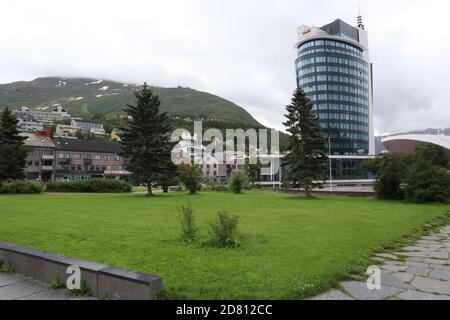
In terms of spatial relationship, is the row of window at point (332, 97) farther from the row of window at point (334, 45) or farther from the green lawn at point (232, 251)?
the green lawn at point (232, 251)

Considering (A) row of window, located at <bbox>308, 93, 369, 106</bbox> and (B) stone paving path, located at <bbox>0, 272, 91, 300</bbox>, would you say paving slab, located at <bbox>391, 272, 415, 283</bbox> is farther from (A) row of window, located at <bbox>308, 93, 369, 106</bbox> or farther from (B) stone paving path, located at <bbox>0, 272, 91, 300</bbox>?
(A) row of window, located at <bbox>308, 93, 369, 106</bbox>

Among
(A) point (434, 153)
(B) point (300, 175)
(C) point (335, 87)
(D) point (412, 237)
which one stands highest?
(C) point (335, 87)

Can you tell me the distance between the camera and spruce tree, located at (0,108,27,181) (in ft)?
126

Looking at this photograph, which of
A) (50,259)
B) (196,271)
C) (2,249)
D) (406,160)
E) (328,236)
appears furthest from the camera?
(406,160)

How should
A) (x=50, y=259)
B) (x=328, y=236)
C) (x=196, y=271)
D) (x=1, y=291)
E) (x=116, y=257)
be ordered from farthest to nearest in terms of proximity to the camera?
1. (x=328, y=236)
2. (x=116, y=257)
3. (x=196, y=271)
4. (x=50, y=259)
5. (x=1, y=291)

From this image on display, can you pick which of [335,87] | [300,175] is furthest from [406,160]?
[335,87]

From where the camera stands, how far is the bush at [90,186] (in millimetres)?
44438

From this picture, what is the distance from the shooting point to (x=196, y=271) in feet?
20.6

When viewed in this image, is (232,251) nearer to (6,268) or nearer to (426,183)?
(6,268)

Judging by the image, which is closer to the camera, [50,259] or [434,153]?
[50,259]

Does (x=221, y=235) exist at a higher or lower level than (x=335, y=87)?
lower

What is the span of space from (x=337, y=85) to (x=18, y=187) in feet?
315

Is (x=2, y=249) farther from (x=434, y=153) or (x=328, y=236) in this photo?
(x=434, y=153)

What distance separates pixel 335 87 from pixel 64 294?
11120 centimetres
